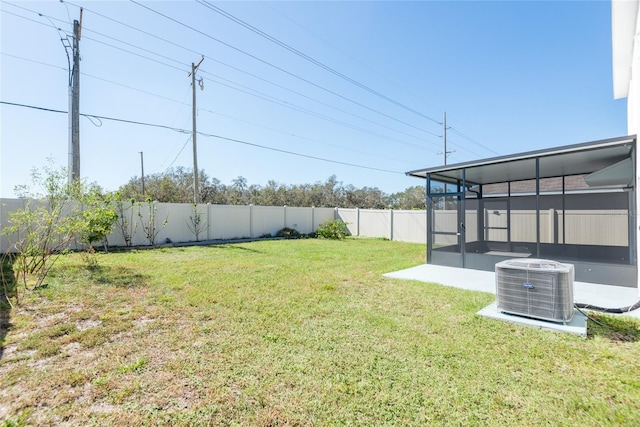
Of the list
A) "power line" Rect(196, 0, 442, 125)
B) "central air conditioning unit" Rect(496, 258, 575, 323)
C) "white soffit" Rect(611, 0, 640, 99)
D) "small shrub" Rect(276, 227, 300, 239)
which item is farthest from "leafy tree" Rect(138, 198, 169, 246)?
"white soffit" Rect(611, 0, 640, 99)

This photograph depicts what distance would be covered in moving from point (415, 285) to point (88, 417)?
4.81m

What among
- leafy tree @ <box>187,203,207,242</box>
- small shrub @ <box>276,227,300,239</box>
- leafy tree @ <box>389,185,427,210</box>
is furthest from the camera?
leafy tree @ <box>389,185,427,210</box>

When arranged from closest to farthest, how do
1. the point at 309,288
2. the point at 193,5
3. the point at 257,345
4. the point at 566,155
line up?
the point at 257,345 < the point at 309,288 < the point at 566,155 < the point at 193,5

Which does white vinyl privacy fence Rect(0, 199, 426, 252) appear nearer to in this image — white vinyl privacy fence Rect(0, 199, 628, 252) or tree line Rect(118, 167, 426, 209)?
white vinyl privacy fence Rect(0, 199, 628, 252)

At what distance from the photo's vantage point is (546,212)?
8.08 meters

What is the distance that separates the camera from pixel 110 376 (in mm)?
2324

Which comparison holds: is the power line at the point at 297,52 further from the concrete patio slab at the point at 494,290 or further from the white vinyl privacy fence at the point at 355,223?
the concrete patio slab at the point at 494,290

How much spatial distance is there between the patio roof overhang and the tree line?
18.8 m

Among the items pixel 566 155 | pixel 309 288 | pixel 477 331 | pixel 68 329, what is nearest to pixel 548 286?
pixel 477 331

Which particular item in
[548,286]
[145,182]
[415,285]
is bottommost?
[415,285]

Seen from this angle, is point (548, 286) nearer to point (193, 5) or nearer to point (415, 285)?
point (415, 285)

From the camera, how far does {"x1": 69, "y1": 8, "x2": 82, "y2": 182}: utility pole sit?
8.78 meters

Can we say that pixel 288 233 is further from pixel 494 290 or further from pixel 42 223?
pixel 494 290

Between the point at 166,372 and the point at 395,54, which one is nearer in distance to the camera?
the point at 166,372
